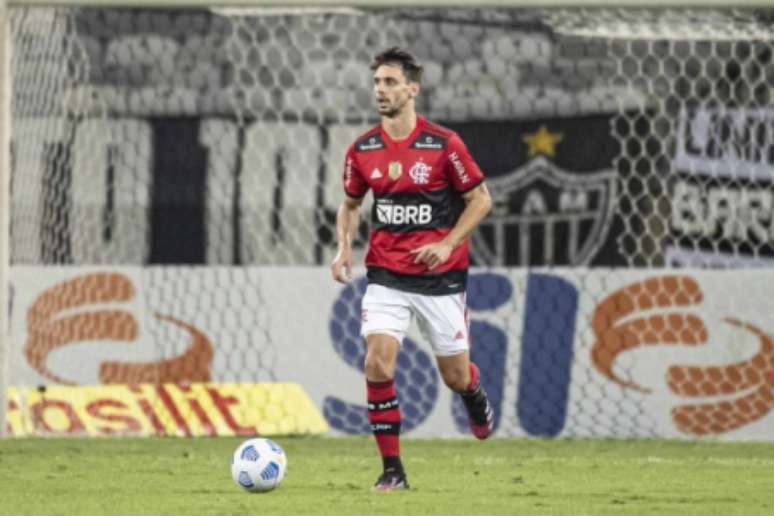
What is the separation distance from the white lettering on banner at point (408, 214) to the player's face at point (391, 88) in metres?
0.42

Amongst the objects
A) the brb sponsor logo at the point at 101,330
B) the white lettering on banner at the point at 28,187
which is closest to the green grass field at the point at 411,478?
the brb sponsor logo at the point at 101,330

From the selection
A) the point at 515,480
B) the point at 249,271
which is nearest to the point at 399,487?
the point at 515,480

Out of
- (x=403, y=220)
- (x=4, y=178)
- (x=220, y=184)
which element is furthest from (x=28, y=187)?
(x=403, y=220)

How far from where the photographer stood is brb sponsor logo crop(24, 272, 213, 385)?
35.2ft

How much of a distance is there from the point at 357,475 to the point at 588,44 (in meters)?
6.44

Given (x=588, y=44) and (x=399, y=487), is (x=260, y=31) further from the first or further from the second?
→ (x=399, y=487)

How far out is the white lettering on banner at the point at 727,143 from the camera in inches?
478

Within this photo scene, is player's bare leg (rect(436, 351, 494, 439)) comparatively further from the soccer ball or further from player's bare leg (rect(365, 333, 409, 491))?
the soccer ball

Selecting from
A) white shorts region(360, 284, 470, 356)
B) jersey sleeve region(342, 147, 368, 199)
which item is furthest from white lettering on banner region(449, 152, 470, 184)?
white shorts region(360, 284, 470, 356)

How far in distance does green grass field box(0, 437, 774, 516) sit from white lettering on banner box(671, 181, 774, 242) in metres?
2.17

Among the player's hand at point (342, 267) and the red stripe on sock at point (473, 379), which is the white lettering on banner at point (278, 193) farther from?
the player's hand at point (342, 267)

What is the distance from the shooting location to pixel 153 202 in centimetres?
1332

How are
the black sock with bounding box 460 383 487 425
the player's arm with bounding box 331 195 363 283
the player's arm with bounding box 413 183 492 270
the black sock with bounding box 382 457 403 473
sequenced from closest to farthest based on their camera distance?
the black sock with bounding box 382 457 403 473, the player's arm with bounding box 413 183 492 270, the player's arm with bounding box 331 195 363 283, the black sock with bounding box 460 383 487 425

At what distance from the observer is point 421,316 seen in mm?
7941
